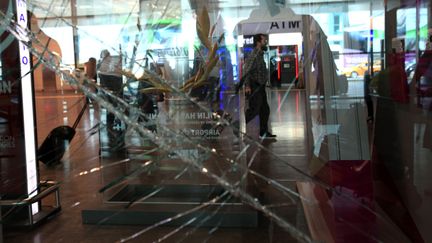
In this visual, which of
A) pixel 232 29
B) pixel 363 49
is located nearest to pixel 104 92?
pixel 232 29

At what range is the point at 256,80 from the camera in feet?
12.0

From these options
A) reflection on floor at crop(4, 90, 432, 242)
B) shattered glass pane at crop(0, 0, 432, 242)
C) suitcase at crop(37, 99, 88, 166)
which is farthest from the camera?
suitcase at crop(37, 99, 88, 166)

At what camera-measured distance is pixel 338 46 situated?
556cm

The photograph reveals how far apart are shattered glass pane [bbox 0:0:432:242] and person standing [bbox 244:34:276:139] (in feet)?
0.05

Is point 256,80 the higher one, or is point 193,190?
point 256,80

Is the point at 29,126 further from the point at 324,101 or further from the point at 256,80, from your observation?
the point at 324,101

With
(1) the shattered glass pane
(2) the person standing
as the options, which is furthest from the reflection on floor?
(2) the person standing

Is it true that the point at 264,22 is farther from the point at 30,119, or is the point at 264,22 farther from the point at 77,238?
the point at 77,238

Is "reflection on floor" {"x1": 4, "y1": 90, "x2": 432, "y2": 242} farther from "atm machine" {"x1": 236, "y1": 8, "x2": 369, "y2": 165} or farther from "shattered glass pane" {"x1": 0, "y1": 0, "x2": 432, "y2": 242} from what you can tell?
"atm machine" {"x1": 236, "y1": 8, "x2": 369, "y2": 165}

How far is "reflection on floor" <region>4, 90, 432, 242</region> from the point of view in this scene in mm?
2070

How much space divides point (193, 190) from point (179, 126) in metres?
0.72

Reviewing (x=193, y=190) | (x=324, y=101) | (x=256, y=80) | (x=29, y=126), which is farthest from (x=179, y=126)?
(x=324, y=101)

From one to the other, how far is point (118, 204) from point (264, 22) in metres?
3.14

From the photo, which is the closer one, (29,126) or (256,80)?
(29,126)
